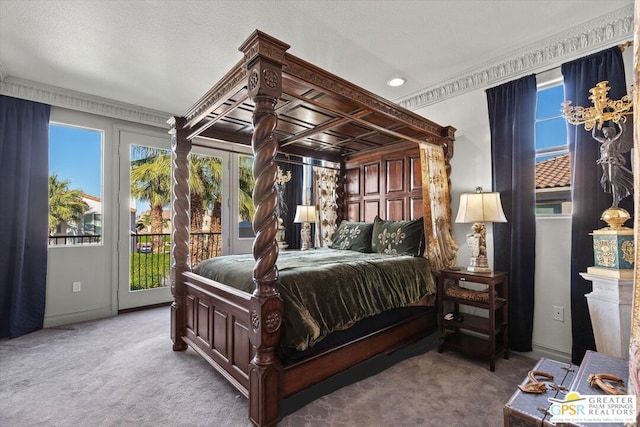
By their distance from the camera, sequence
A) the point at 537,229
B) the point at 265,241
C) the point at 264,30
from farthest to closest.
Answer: the point at 537,229 → the point at 264,30 → the point at 265,241

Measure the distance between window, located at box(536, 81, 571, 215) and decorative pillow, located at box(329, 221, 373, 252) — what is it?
1.70 metres

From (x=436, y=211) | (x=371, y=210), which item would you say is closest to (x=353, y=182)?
(x=371, y=210)

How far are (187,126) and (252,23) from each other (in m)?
1.08

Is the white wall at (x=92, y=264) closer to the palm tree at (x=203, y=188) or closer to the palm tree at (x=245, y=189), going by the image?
the palm tree at (x=203, y=188)

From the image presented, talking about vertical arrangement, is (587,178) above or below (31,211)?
above

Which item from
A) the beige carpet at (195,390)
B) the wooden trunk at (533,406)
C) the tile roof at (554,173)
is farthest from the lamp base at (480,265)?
the wooden trunk at (533,406)

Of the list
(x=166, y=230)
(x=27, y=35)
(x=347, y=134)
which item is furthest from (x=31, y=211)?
(x=347, y=134)

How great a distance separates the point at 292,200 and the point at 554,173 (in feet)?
11.7

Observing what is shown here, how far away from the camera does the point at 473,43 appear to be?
2699 millimetres

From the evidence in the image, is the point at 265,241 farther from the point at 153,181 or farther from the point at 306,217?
the point at 153,181

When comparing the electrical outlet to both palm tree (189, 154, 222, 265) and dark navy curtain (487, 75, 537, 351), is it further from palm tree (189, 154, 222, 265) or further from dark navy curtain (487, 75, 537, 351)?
palm tree (189, 154, 222, 265)

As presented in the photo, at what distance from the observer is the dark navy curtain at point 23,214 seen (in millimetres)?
3197

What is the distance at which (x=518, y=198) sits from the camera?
2.76 meters

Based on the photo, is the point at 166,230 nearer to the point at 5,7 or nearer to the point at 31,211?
the point at 31,211
